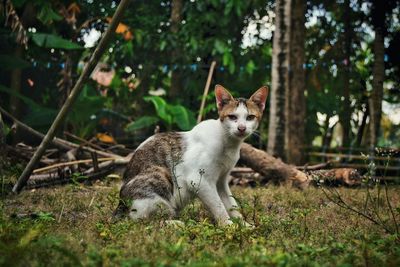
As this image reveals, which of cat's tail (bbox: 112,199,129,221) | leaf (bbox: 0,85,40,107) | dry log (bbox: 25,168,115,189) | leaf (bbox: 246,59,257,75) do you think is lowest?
dry log (bbox: 25,168,115,189)

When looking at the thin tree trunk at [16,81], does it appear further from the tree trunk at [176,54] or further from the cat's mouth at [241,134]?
the cat's mouth at [241,134]

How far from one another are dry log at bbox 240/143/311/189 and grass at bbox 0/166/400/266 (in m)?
2.43

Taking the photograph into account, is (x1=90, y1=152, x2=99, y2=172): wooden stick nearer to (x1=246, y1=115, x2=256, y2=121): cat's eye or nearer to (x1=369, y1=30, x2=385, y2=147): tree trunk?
(x1=246, y1=115, x2=256, y2=121): cat's eye

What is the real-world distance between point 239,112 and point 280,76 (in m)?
4.56

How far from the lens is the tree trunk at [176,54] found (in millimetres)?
12922

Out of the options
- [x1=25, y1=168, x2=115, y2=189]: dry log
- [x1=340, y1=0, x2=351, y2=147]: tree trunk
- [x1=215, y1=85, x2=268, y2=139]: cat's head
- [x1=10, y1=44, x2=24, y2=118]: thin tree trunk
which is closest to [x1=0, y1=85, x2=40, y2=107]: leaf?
[x1=10, y1=44, x2=24, y2=118]: thin tree trunk

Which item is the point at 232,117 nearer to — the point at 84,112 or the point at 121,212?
the point at 121,212

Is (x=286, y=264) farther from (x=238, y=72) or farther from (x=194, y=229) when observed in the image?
(x=238, y=72)

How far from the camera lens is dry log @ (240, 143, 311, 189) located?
816 cm

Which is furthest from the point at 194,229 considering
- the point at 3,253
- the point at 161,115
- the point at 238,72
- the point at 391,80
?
the point at 238,72

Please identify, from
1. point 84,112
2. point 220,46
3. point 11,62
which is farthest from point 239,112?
point 11,62

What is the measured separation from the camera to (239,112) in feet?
16.9

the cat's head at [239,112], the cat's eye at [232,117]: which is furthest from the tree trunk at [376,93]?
the cat's eye at [232,117]

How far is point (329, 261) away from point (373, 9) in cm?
869
